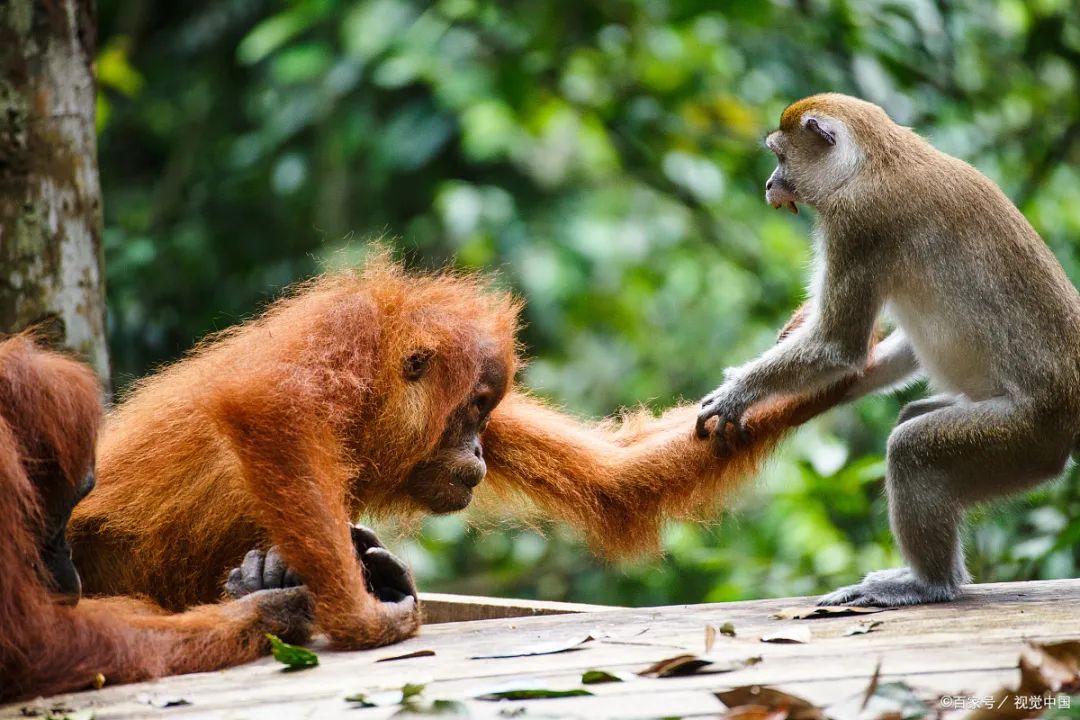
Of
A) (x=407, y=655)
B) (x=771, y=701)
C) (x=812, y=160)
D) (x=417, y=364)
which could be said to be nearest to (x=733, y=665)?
(x=771, y=701)

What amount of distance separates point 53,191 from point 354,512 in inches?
52.2

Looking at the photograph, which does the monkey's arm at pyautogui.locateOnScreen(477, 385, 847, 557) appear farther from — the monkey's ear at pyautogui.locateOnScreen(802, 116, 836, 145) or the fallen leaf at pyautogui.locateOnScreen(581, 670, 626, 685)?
the fallen leaf at pyautogui.locateOnScreen(581, 670, 626, 685)

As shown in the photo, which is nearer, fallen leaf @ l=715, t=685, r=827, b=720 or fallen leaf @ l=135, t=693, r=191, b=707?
fallen leaf @ l=715, t=685, r=827, b=720

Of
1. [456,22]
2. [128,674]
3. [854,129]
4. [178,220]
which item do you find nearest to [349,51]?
[456,22]

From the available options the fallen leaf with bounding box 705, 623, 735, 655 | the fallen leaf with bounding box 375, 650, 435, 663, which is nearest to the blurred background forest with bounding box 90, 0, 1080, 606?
the fallen leaf with bounding box 705, 623, 735, 655

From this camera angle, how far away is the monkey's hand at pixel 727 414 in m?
3.90

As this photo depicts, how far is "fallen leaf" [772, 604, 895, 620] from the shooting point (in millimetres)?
3361

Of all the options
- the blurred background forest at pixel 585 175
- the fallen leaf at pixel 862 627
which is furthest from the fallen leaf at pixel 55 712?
the blurred background forest at pixel 585 175

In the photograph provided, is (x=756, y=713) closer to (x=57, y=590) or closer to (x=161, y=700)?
(x=161, y=700)

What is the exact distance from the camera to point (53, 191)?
154 inches

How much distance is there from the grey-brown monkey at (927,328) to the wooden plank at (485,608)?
690 mm

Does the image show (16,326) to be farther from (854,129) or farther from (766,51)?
(766,51)

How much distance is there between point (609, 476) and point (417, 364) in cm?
85

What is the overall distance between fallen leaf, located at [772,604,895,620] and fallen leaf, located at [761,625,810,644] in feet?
0.65
